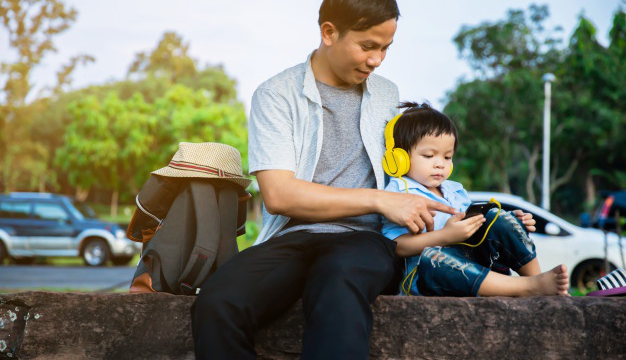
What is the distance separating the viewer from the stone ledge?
7.97ft

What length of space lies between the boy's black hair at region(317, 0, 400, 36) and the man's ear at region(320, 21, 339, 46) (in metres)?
0.03

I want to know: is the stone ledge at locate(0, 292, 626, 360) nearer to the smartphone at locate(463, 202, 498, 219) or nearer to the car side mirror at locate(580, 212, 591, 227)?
the smartphone at locate(463, 202, 498, 219)

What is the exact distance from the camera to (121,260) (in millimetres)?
17078

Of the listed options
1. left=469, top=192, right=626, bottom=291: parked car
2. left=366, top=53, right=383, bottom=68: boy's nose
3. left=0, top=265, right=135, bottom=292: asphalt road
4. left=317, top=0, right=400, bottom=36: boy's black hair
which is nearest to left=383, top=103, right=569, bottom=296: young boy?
left=366, top=53, right=383, bottom=68: boy's nose

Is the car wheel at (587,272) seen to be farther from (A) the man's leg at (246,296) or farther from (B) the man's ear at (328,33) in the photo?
(A) the man's leg at (246,296)

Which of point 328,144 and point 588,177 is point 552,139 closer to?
point 588,177

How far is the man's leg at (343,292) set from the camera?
2.05 metres

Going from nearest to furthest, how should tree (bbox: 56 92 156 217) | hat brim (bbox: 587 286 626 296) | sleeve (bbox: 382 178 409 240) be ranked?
hat brim (bbox: 587 286 626 296)
sleeve (bbox: 382 178 409 240)
tree (bbox: 56 92 156 217)

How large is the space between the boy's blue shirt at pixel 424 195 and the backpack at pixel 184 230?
0.66 meters

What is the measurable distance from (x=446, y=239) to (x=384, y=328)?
40 centimetres

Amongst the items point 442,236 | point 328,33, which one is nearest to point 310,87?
point 328,33

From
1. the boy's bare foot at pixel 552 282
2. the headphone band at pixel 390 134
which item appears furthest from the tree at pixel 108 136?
the boy's bare foot at pixel 552 282

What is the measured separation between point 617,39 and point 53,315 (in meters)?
5.36

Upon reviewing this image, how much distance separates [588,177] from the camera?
1379 inches
